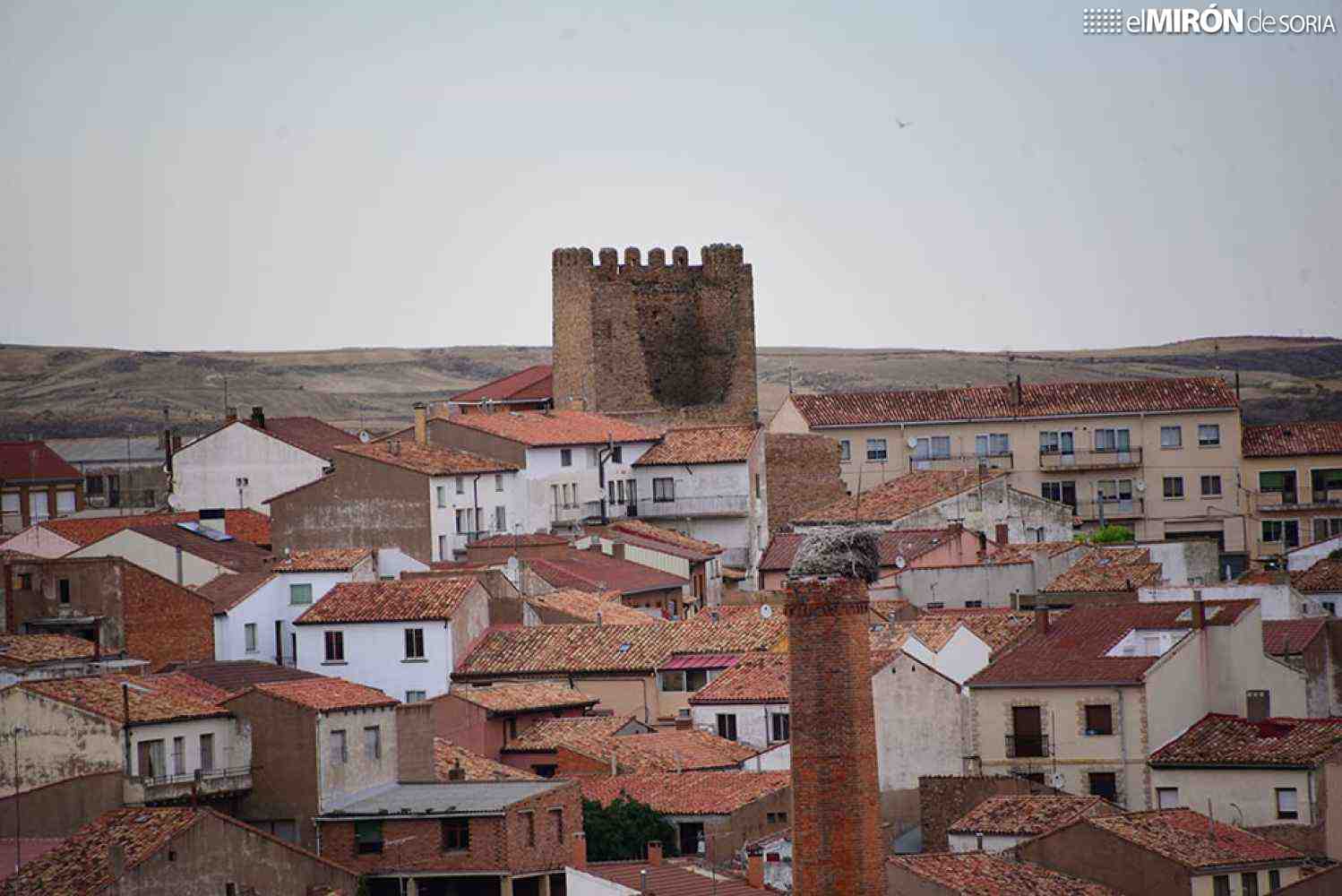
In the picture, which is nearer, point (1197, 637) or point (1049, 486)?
point (1197, 637)

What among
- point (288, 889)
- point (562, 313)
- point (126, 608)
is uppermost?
point (562, 313)

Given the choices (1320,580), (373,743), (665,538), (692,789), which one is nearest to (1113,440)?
(665,538)

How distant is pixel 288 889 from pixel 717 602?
28.9m

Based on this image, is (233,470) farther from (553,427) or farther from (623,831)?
(623,831)

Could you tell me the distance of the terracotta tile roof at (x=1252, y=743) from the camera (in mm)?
42875

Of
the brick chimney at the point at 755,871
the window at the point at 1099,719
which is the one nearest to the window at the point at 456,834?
the brick chimney at the point at 755,871

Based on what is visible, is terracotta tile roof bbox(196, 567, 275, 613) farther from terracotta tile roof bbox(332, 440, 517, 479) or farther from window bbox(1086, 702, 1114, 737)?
window bbox(1086, 702, 1114, 737)

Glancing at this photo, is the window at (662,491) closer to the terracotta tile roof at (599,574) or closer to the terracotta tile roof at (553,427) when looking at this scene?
the terracotta tile roof at (553,427)

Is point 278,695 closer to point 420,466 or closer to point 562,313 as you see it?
point 420,466

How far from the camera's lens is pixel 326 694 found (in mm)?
45625

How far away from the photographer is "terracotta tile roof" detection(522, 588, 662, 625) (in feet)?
192

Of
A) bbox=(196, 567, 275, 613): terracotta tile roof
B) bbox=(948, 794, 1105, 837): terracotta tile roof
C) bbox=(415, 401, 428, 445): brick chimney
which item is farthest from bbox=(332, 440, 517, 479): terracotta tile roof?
bbox=(948, 794, 1105, 837): terracotta tile roof

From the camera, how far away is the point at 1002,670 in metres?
46.8

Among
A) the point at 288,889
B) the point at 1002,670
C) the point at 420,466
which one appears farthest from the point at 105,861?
the point at 420,466
